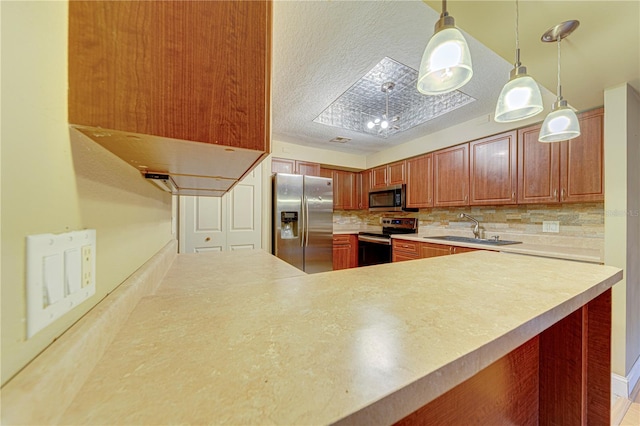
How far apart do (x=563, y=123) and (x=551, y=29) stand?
0.44 m

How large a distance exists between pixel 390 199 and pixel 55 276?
359cm

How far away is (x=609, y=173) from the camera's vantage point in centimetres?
163

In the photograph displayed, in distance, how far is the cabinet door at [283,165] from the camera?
3.39 m

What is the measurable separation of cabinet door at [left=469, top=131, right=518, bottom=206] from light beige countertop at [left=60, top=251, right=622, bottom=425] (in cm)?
191

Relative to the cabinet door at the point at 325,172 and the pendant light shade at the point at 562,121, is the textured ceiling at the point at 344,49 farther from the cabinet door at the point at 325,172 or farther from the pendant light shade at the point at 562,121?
the cabinet door at the point at 325,172

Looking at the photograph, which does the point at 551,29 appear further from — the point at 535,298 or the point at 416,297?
the point at 416,297

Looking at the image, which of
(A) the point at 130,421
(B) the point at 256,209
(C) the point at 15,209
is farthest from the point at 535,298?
(B) the point at 256,209

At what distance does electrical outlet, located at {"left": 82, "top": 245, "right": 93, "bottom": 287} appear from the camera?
38 cm

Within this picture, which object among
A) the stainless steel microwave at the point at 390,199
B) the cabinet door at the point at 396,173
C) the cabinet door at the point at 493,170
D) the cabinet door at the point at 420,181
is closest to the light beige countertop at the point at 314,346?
the cabinet door at the point at 493,170

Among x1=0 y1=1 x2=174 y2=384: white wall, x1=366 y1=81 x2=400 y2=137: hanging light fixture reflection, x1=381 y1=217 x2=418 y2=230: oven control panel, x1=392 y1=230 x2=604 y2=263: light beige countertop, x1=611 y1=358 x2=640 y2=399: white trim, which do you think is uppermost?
x1=366 y1=81 x2=400 y2=137: hanging light fixture reflection

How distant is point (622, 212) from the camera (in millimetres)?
1560

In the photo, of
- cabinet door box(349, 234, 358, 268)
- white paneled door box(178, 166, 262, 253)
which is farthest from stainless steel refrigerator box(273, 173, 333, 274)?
cabinet door box(349, 234, 358, 268)

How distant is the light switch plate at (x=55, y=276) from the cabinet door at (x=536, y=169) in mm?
2952

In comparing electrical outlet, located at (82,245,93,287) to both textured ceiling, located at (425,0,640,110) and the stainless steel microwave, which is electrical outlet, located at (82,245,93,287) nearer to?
textured ceiling, located at (425,0,640,110)
